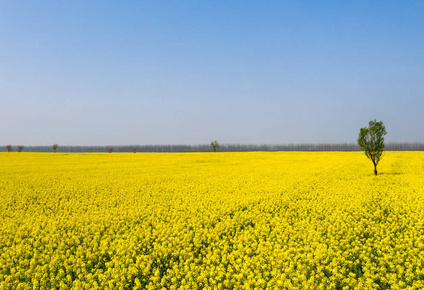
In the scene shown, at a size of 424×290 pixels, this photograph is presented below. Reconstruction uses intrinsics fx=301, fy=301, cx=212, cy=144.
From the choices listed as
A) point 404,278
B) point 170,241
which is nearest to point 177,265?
point 170,241

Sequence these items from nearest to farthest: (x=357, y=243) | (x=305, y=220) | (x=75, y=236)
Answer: (x=357, y=243)
(x=75, y=236)
(x=305, y=220)

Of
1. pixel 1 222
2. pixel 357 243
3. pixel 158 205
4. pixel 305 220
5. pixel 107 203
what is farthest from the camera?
pixel 107 203

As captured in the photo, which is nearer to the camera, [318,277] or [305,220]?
[318,277]

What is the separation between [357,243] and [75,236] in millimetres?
9272

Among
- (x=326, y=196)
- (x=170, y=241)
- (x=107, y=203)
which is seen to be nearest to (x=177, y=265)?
(x=170, y=241)

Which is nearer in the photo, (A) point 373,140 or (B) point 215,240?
(B) point 215,240

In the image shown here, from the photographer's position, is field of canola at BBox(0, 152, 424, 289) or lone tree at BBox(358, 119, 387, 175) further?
lone tree at BBox(358, 119, 387, 175)

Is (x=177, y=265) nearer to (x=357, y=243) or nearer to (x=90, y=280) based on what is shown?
Result: (x=90, y=280)

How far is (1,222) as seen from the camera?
12711 mm

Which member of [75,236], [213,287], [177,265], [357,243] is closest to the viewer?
[213,287]

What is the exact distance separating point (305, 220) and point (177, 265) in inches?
231

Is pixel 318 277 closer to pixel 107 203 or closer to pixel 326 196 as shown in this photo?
pixel 326 196

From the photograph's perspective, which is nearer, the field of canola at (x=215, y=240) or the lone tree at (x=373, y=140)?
the field of canola at (x=215, y=240)

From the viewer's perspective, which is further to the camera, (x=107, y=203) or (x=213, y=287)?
(x=107, y=203)
